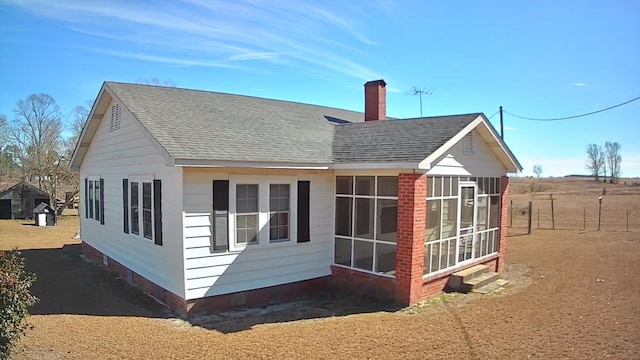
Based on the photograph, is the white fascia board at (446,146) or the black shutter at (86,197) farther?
the black shutter at (86,197)

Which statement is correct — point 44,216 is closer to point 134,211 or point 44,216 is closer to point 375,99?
point 134,211

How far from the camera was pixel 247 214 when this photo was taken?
9.21 m

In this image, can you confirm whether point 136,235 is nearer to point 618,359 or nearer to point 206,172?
point 206,172

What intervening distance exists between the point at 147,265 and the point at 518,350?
801 centimetres

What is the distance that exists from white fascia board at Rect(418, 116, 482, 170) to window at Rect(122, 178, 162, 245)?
18.6ft

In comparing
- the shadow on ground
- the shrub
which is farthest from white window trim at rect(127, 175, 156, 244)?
the shrub

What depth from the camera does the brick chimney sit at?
48.7ft

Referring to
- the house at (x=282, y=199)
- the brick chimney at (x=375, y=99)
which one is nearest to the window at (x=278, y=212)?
the house at (x=282, y=199)

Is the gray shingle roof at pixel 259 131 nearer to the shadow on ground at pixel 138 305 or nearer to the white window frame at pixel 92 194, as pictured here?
the shadow on ground at pixel 138 305

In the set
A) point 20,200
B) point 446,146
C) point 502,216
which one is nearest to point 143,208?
point 446,146

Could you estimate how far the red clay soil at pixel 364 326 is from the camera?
665 centimetres

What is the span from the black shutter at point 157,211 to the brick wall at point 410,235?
5.17m

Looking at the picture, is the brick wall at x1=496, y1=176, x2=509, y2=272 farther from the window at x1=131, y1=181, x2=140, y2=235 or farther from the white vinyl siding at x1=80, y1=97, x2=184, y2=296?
the window at x1=131, y1=181, x2=140, y2=235

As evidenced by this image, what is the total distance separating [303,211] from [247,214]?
1444mm
